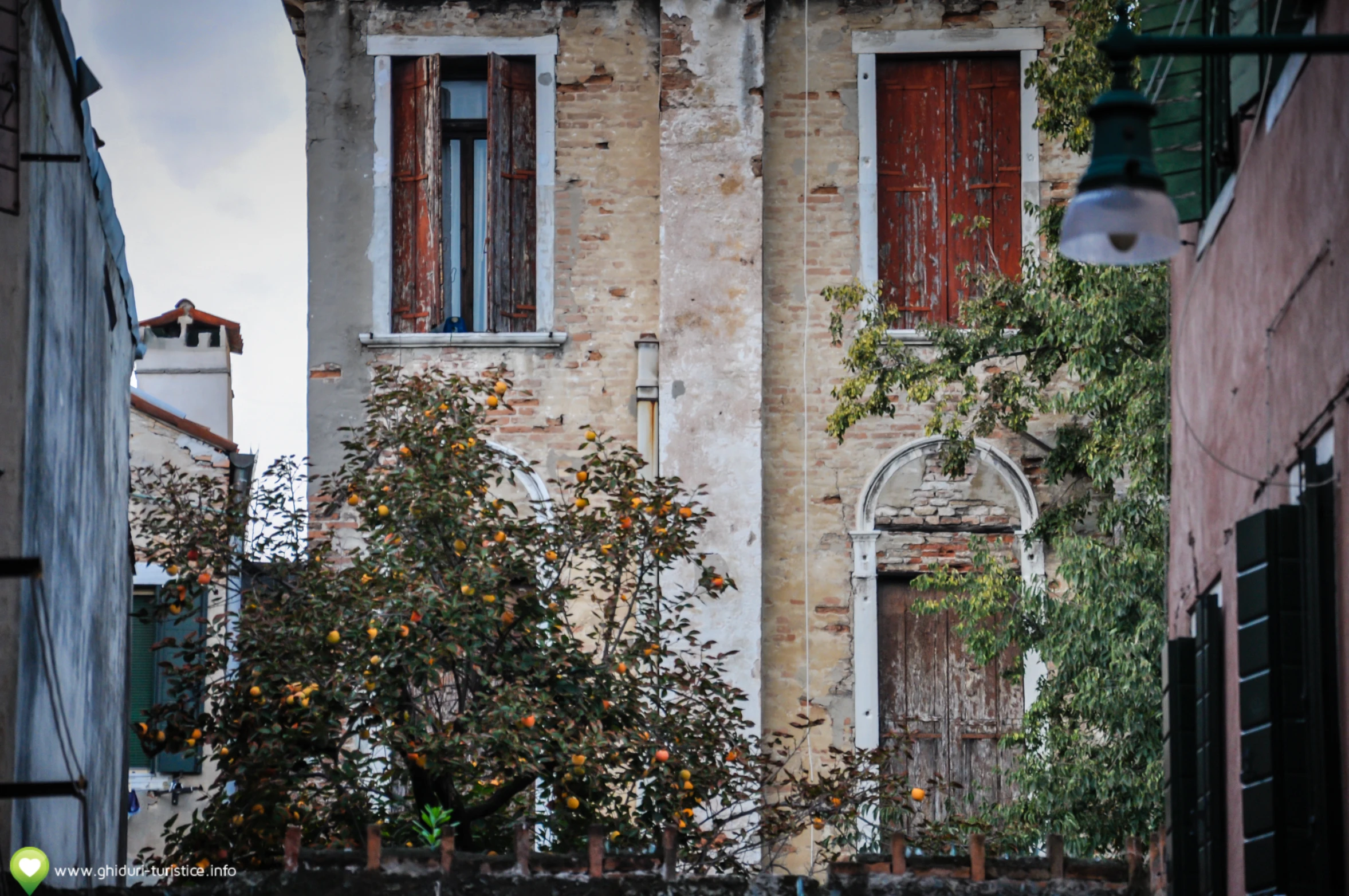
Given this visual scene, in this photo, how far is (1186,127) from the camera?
27.7 feet

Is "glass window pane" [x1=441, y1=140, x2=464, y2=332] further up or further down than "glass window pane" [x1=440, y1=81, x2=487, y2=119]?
further down

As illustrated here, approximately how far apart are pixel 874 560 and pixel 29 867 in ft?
26.9

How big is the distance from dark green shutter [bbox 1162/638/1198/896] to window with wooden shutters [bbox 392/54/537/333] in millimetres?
7420

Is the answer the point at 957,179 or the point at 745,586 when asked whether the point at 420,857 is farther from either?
the point at 957,179

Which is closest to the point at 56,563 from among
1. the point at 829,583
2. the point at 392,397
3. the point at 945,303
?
the point at 392,397

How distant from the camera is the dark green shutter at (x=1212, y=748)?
793cm

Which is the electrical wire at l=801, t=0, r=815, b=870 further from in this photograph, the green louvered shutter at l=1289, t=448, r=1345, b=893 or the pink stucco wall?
the green louvered shutter at l=1289, t=448, r=1345, b=893

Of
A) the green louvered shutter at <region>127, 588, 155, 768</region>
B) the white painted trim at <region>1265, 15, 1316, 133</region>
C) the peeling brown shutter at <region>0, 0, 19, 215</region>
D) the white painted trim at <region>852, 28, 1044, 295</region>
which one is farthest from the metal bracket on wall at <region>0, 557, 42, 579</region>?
the green louvered shutter at <region>127, 588, 155, 768</region>

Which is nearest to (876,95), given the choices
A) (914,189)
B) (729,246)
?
(914,189)

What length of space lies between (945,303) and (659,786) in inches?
222

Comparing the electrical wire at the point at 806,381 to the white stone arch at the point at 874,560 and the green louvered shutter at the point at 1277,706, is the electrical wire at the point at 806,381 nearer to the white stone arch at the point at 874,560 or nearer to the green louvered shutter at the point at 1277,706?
the white stone arch at the point at 874,560


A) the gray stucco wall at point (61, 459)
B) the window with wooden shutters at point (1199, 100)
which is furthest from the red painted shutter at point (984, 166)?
the gray stucco wall at point (61, 459)

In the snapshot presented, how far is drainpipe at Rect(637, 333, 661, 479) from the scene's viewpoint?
14750 mm

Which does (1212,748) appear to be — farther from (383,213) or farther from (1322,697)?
(383,213)
